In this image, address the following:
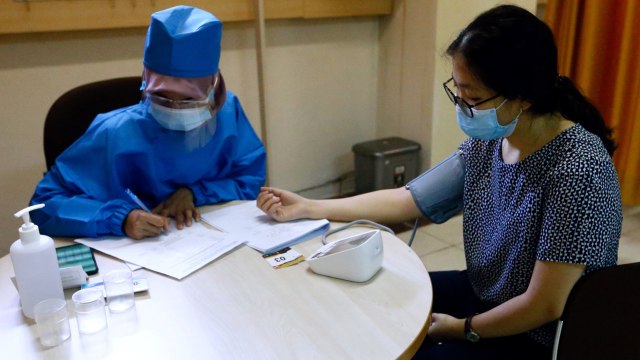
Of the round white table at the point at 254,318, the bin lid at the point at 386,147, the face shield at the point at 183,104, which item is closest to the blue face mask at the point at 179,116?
the face shield at the point at 183,104

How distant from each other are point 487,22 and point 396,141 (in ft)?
6.64

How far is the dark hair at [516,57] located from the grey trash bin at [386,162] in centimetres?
180

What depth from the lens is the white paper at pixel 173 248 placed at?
1.10 m

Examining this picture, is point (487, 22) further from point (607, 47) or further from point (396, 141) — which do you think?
point (607, 47)

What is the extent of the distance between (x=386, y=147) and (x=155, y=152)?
1.82 meters

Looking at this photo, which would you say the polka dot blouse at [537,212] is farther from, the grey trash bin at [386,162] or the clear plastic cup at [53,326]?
the grey trash bin at [386,162]

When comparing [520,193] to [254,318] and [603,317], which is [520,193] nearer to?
[603,317]

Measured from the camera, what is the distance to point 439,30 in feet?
9.17

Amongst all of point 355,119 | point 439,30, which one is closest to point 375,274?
point 439,30

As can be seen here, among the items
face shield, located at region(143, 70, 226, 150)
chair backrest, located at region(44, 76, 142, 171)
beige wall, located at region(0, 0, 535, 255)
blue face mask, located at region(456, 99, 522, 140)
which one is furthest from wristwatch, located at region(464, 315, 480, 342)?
beige wall, located at region(0, 0, 535, 255)

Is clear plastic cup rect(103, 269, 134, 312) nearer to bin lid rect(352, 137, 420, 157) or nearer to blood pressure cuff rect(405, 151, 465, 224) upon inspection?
blood pressure cuff rect(405, 151, 465, 224)

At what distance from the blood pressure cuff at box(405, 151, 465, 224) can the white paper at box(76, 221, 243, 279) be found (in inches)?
19.5

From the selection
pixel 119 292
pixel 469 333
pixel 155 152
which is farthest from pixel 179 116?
pixel 469 333

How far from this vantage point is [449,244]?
8.87 ft
